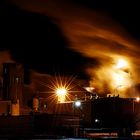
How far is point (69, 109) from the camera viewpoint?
137 ft

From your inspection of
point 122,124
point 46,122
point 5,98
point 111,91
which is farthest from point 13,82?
point 122,124

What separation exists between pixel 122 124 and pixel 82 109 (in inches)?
216

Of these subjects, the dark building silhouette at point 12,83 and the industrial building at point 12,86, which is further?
the dark building silhouette at point 12,83

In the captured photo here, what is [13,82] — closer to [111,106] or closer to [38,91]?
[38,91]

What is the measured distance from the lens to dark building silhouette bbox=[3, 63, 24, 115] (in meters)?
50.2

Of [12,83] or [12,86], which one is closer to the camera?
[12,86]

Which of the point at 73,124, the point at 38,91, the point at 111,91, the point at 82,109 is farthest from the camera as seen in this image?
the point at 38,91

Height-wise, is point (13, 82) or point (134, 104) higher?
point (13, 82)

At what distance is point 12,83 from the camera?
50875 millimetres

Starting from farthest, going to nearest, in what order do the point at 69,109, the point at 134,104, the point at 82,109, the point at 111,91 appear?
1. the point at 111,91
2. the point at 69,109
3. the point at 82,109
4. the point at 134,104

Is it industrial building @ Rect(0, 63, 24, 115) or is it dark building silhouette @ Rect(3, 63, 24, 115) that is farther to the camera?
dark building silhouette @ Rect(3, 63, 24, 115)

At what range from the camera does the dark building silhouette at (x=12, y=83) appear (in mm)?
50219

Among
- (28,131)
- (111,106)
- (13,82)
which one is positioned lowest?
(28,131)

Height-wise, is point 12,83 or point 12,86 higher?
point 12,83
